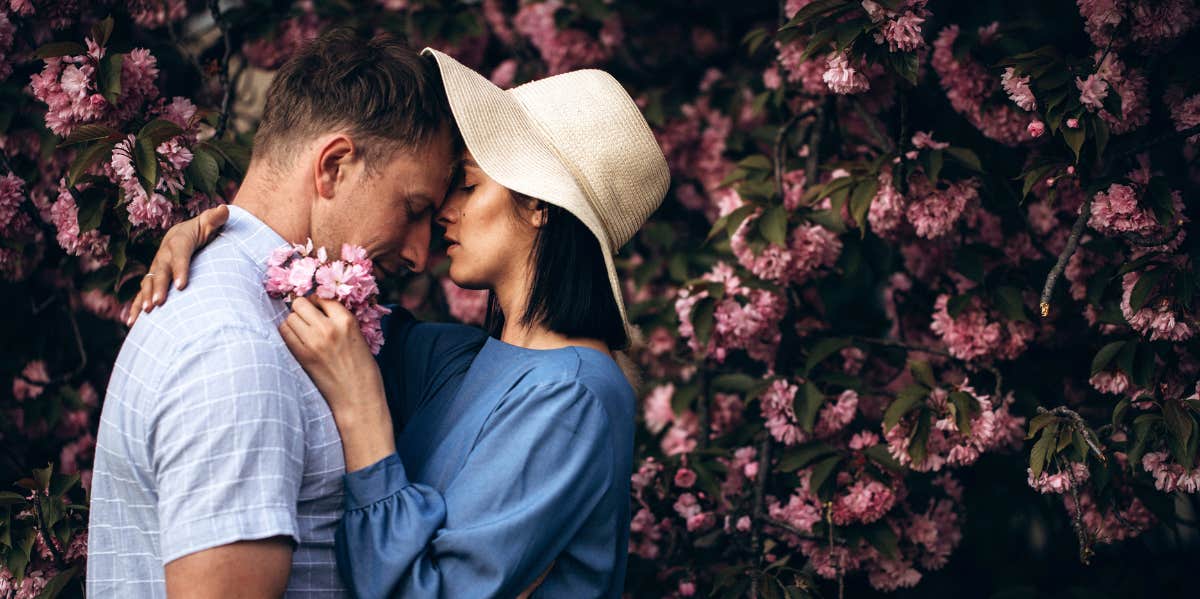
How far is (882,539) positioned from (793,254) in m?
0.79

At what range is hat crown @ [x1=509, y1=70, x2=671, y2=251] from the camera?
6.37ft

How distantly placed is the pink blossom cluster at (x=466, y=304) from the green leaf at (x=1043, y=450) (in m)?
2.09

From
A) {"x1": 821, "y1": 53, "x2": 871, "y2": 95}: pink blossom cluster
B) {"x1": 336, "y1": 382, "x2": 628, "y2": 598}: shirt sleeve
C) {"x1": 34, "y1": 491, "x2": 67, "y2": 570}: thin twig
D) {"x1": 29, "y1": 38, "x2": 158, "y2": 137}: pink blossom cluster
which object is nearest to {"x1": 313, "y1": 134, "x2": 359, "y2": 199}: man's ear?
{"x1": 336, "y1": 382, "x2": 628, "y2": 598}: shirt sleeve

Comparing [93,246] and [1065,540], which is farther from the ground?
[93,246]

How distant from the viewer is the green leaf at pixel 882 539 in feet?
8.52

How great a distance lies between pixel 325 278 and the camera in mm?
1615

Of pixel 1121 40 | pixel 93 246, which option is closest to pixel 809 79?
pixel 1121 40

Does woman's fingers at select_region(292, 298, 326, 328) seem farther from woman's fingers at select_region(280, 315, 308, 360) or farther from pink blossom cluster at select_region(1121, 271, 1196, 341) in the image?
pink blossom cluster at select_region(1121, 271, 1196, 341)

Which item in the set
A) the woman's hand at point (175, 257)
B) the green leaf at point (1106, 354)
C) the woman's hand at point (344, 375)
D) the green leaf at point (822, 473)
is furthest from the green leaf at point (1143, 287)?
the woman's hand at point (175, 257)

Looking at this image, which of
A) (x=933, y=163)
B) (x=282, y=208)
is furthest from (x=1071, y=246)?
(x=282, y=208)

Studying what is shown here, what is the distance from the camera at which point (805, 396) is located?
271 centimetres

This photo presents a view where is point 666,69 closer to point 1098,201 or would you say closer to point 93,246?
point 1098,201

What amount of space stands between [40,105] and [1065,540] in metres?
3.26

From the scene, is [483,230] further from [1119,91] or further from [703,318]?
[1119,91]
